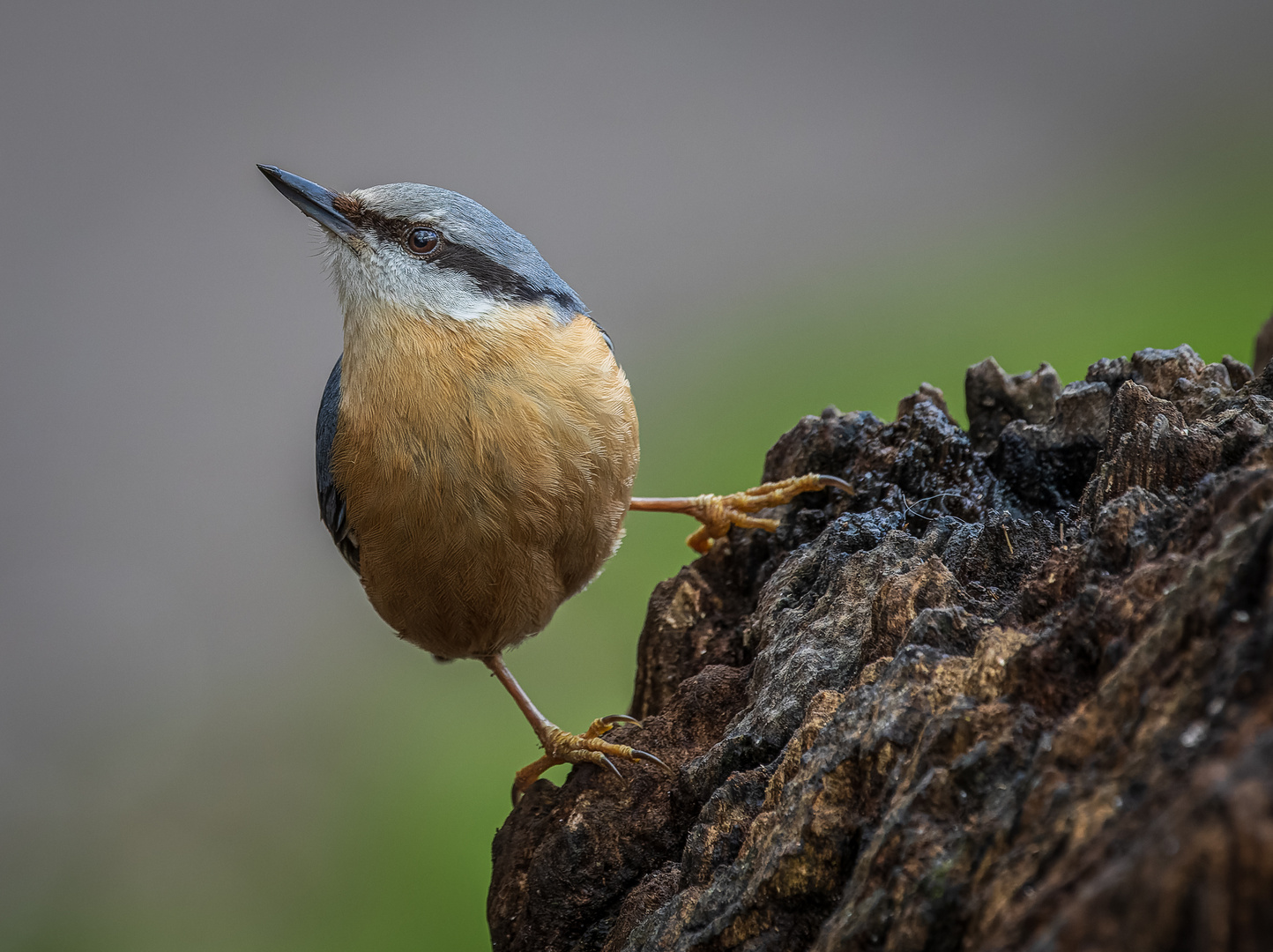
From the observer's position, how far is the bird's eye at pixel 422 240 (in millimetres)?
2717

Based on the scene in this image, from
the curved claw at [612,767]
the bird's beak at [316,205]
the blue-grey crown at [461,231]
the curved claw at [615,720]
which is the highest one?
the blue-grey crown at [461,231]

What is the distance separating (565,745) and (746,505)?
39.8 inches

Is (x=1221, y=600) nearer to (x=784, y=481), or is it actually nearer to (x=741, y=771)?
(x=741, y=771)

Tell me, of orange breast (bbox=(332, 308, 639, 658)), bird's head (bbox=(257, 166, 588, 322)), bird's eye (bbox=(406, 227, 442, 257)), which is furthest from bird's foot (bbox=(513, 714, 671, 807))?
bird's eye (bbox=(406, 227, 442, 257))

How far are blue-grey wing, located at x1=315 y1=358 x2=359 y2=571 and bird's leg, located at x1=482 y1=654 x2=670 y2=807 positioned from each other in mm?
657

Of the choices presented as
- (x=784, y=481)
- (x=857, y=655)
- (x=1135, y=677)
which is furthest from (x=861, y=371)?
(x=1135, y=677)

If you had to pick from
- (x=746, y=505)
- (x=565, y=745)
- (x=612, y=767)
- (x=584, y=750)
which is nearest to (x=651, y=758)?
(x=612, y=767)

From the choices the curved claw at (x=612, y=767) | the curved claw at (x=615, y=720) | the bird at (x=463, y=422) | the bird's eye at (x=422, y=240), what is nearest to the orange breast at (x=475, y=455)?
the bird at (x=463, y=422)

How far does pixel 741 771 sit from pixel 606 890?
51 centimetres

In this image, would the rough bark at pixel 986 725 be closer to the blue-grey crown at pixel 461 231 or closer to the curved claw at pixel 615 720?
the curved claw at pixel 615 720

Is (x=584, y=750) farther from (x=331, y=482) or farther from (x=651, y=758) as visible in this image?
(x=331, y=482)

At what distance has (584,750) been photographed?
264cm

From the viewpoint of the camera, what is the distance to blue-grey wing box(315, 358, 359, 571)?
9.41 feet

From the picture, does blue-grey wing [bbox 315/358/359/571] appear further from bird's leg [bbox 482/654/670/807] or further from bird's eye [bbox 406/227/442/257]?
bird's leg [bbox 482/654/670/807]
